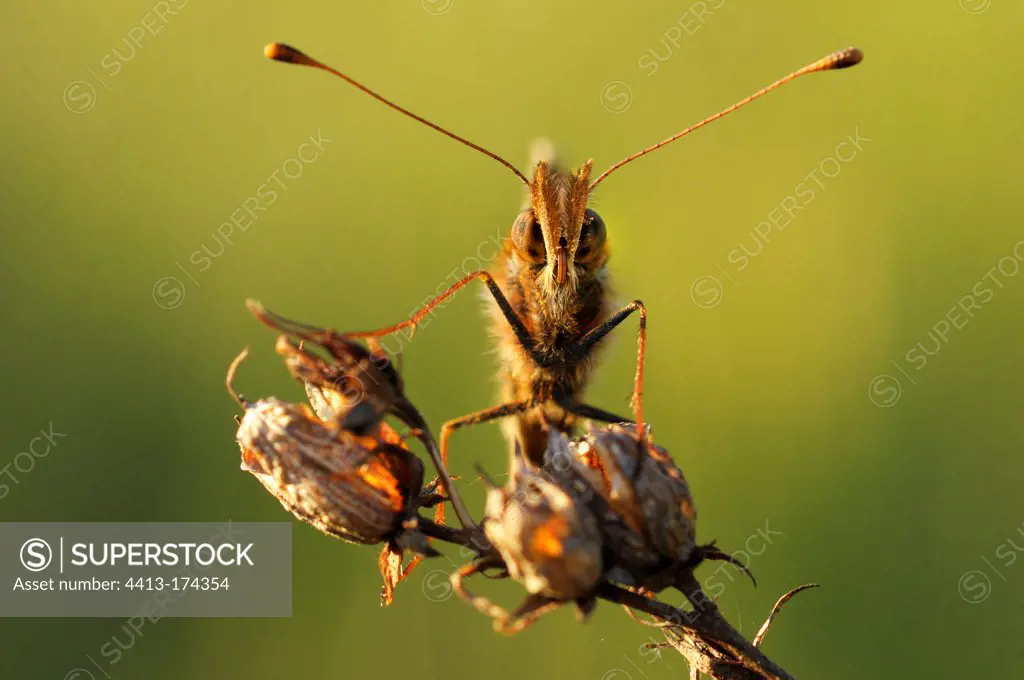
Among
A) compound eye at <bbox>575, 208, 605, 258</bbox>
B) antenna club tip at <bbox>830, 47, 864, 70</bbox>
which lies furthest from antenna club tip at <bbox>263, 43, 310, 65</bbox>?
antenna club tip at <bbox>830, 47, 864, 70</bbox>

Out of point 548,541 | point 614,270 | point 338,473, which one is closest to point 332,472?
point 338,473

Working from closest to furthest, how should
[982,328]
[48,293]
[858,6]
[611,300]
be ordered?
[611,300] < [982,328] < [48,293] < [858,6]

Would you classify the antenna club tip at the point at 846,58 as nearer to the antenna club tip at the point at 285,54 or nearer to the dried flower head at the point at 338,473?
the antenna club tip at the point at 285,54

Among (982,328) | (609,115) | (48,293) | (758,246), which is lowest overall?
(982,328)

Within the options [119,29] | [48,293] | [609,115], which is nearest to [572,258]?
[609,115]

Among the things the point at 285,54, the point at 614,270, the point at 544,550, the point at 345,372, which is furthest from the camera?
the point at 614,270

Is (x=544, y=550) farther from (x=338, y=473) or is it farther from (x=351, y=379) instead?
(x=351, y=379)

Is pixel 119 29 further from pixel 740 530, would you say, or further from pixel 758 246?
pixel 740 530
